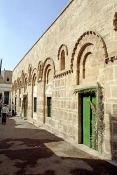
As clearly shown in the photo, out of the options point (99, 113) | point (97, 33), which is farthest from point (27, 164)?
point (97, 33)

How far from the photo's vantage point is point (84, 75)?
7047 millimetres

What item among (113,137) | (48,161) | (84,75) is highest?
(84,75)

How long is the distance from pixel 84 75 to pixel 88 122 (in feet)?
6.34

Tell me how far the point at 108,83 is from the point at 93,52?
1.52m

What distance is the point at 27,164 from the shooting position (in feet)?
15.7

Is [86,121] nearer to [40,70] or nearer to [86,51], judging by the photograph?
[86,51]

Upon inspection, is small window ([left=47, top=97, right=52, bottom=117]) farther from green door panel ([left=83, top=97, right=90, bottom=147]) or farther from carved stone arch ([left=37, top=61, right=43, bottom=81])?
green door panel ([left=83, top=97, right=90, bottom=147])

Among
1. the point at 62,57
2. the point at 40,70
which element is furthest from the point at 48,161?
the point at 40,70

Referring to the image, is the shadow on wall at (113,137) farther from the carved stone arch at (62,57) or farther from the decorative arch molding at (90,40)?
the carved stone arch at (62,57)

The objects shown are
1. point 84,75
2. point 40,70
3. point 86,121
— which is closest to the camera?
point 86,121

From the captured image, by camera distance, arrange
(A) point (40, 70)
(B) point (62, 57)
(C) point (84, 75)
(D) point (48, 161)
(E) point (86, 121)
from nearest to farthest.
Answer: (D) point (48, 161)
(E) point (86, 121)
(C) point (84, 75)
(B) point (62, 57)
(A) point (40, 70)

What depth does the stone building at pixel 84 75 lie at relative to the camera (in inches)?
211

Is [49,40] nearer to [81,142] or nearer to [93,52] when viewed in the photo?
[93,52]

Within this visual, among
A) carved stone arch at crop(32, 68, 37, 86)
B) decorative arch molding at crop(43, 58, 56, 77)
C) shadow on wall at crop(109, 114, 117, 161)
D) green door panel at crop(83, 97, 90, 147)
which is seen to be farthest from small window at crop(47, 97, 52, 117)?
shadow on wall at crop(109, 114, 117, 161)
